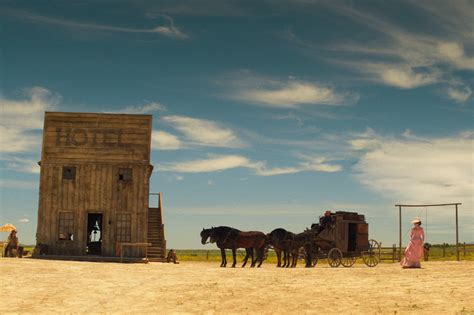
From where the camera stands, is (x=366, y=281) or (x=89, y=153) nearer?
(x=366, y=281)

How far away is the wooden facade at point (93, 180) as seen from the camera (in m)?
30.8

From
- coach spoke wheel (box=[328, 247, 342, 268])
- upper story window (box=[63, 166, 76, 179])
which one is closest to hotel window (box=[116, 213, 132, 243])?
upper story window (box=[63, 166, 76, 179])

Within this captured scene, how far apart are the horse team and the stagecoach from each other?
462mm

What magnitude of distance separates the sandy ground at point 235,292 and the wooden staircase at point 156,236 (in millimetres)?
11123

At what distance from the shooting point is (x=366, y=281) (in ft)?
58.7

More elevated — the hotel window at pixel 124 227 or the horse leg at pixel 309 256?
the hotel window at pixel 124 227

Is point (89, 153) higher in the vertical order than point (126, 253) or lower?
higher

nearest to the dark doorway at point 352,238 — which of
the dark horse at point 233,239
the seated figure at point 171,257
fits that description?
the dark horse at point 233,239

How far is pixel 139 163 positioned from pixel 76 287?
15.2 metres

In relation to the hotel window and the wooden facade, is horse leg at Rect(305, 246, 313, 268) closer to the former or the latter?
the wooden facade

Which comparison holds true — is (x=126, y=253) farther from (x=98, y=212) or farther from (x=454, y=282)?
(x=454, y=282)

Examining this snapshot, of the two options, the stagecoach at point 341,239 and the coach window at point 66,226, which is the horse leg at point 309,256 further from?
the coach window at point 66,226

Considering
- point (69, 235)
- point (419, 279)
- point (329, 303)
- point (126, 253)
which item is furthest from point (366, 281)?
point (69, 235)

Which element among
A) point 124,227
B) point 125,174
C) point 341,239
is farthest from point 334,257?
point 125,174
